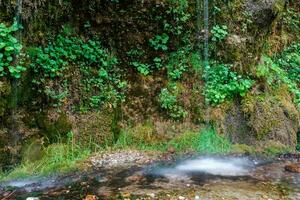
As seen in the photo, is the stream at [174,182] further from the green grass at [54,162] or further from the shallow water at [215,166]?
the green grass at [54,162]

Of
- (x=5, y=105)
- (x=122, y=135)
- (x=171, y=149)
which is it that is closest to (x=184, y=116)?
(x=171, y=149)

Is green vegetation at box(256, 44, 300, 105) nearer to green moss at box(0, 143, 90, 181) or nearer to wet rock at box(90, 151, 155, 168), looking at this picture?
wet rock at box(90, 151, 155, 168)

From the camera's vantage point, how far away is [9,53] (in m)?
6.12

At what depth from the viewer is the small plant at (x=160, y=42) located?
7508 millimetres

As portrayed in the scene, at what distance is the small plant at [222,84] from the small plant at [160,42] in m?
0.93

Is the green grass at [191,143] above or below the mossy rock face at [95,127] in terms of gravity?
below

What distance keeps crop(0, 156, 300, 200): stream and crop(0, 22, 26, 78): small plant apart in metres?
1.63

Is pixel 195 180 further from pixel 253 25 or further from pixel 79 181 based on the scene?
pixel 253 25

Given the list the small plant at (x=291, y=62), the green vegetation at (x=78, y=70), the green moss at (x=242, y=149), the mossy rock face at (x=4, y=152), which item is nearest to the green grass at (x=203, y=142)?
the green moss at (x=242, y=149)

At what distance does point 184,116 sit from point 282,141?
1880 millimetres

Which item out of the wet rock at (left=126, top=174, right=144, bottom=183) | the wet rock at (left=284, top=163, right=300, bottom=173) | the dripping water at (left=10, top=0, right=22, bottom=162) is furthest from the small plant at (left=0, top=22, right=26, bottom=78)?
the wet rock at (left=284, top=163, right=300, bottom=173)

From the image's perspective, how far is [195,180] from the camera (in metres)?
5.60

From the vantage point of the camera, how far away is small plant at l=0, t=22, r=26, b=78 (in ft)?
20.0

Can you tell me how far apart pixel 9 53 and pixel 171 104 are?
9.40ft
